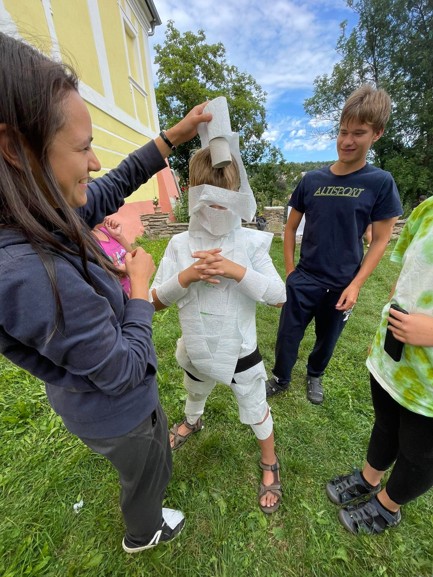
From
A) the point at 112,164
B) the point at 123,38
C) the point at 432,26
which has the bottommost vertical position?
the point at 112,164

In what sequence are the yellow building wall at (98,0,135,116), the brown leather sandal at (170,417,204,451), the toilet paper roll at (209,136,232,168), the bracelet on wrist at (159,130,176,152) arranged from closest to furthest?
the toilet paper roll at (209,136,232,168)
the bracelet on wrist at (159,130,176,152)
the brown leather sandal at (170,417,204,451)
the yellow building wall at (98,0,135,116)

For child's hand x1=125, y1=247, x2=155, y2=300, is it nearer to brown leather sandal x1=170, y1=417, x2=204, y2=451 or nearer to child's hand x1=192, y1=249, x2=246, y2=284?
child's hand x1=192, y1=249, x2=246, y2=284

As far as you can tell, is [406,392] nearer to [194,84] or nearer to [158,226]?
[158,226]

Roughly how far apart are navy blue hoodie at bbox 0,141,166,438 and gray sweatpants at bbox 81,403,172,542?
6 cm

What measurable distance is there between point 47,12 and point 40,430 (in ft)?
16.6

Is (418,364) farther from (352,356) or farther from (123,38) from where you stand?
(123,38)

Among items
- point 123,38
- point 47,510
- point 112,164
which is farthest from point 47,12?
point 47,510

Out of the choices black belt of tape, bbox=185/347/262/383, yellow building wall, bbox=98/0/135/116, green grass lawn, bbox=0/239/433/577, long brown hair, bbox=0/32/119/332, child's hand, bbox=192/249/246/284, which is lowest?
green grass lawn, bbox=0/239/433/577

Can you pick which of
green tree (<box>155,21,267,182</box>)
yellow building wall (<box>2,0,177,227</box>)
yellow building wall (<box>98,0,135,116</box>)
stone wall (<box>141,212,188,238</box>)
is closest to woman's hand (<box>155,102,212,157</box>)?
yellow building wall (<box>2,0,177,227</box>)

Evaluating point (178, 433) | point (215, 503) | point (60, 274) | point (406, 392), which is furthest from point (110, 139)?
point (406, 392)

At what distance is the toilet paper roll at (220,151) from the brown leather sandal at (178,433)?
1.69m

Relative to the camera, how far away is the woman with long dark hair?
1.93 feet

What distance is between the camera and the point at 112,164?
573 centimetres

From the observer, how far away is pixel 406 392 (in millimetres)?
1107
